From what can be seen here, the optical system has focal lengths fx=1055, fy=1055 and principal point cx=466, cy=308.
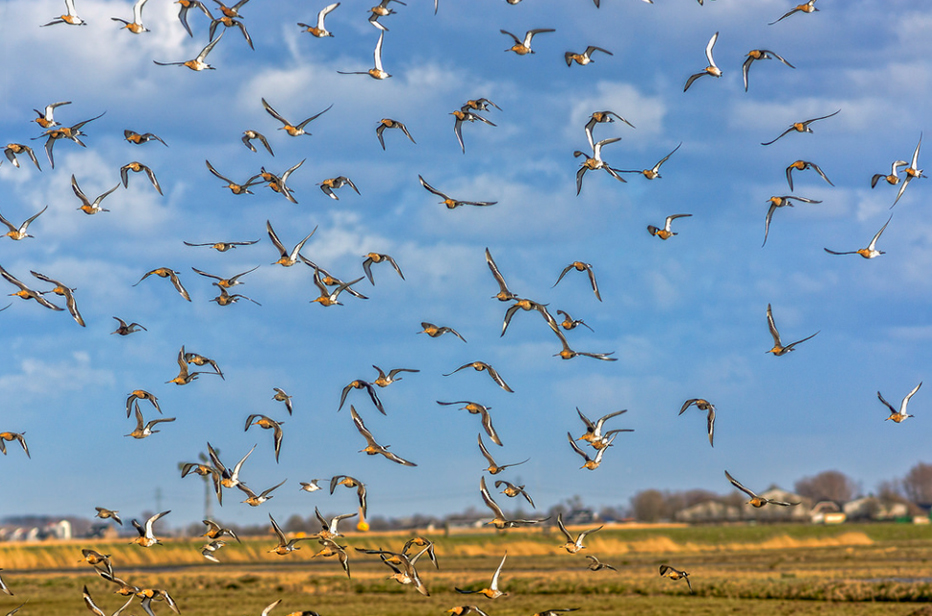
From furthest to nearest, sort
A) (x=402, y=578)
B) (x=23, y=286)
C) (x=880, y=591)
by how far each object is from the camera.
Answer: (x=880, y=591) → (x=23, y=286) → (x=402, y=578)

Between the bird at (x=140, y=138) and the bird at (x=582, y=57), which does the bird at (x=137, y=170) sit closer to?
the bird at (x=140, y=138)

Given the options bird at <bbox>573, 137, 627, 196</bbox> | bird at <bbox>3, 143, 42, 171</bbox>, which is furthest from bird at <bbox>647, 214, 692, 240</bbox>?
bird at <bbox>3, 143, 42, 171</bbox>

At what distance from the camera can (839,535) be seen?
420ft

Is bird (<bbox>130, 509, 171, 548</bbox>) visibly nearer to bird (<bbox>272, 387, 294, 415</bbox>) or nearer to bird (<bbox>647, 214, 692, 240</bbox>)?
bird (<bbox>272, 387, 294, 415</bbox>)

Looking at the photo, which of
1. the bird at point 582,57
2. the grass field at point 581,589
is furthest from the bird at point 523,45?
the grass field at point 581,589

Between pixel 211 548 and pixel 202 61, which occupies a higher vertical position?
pixel 202 61

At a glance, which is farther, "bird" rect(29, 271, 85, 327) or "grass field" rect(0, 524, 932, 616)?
"grass field" rect(0, 524, 932, 616)

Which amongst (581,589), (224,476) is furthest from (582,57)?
(581,589)

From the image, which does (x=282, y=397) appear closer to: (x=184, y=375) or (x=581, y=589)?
(x=184, y=375)

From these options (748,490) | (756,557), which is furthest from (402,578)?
(756,557)

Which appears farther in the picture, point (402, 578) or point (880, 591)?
point (880, 591)

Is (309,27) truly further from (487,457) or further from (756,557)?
(756,557)

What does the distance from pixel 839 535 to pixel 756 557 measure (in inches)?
1742

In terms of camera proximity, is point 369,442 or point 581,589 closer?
point 369,442
